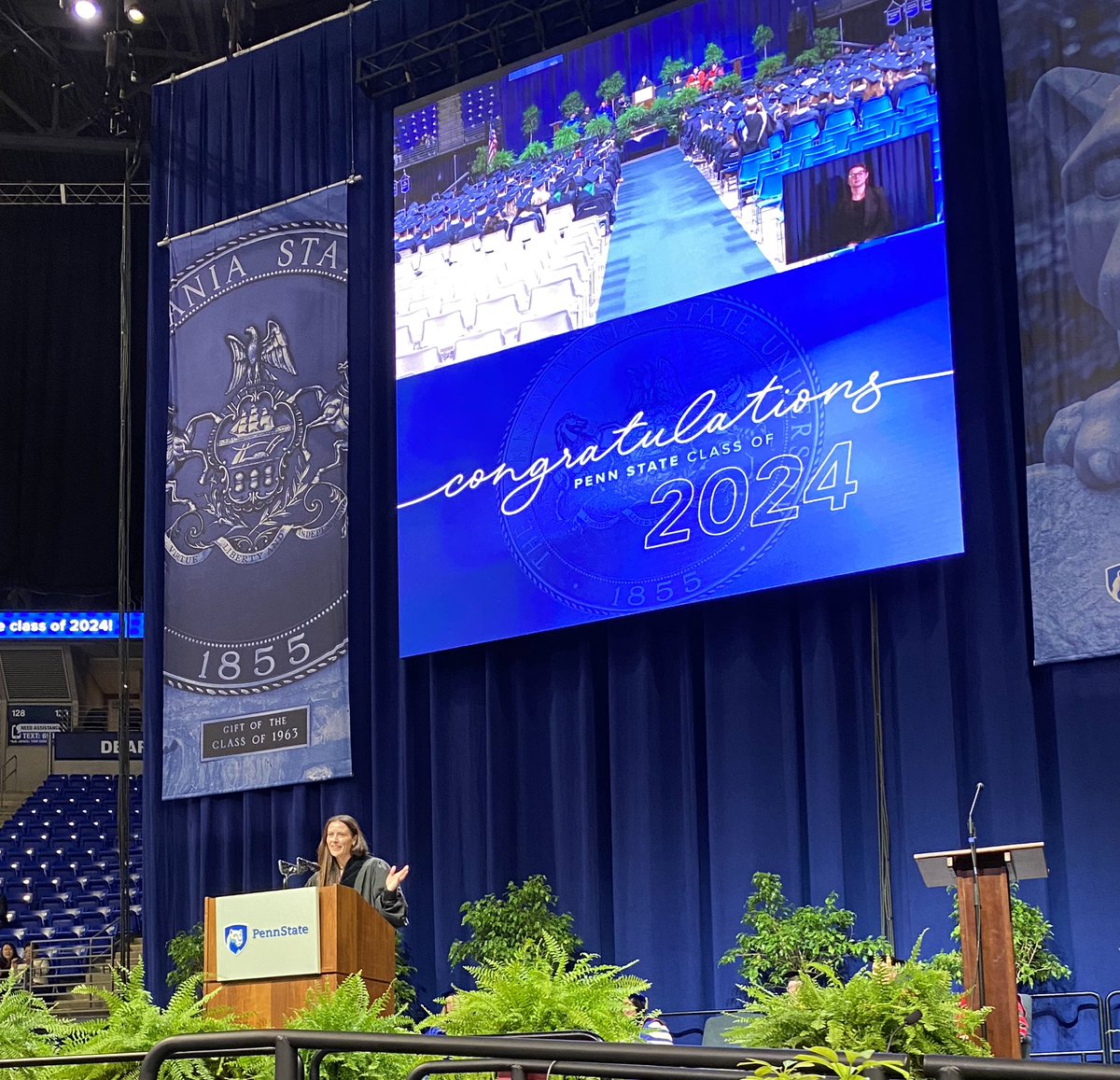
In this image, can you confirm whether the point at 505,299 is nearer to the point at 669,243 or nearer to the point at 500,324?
the point at 500,324

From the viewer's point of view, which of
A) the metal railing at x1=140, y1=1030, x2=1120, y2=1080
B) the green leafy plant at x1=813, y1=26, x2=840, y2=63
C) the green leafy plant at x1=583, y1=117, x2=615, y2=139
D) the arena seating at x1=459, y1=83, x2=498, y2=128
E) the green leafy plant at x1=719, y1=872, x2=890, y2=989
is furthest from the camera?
the arena seating at x1=459, y1=83, x2=498, y2=128

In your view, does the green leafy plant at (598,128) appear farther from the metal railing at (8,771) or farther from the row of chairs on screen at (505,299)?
the metal railing at (8,771)

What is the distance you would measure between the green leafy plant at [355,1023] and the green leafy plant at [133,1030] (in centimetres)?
22

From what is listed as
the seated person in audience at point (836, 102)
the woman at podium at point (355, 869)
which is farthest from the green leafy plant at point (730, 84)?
the woman at podium at point (355, 869)

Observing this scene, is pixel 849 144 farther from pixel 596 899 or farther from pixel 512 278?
pixel 596 899

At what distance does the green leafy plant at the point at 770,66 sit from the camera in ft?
29.5

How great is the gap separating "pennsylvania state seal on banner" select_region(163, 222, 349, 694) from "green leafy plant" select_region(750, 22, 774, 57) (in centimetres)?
317

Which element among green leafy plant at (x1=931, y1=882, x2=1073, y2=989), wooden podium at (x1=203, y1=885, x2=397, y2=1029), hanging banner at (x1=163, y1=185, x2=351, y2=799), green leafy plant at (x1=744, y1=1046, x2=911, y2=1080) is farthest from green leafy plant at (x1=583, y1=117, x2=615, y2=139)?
green leafy plant at (x1=744, y1=1046, x2=911, y2=1080)

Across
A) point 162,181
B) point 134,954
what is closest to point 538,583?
point 162,181

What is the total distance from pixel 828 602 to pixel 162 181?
6.17 metres

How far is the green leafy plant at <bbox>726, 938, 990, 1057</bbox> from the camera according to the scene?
3.57 meters

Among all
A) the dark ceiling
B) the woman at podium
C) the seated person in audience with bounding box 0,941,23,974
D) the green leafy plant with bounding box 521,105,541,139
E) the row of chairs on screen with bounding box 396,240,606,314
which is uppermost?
the dark ceiling

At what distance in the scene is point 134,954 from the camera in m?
15.8

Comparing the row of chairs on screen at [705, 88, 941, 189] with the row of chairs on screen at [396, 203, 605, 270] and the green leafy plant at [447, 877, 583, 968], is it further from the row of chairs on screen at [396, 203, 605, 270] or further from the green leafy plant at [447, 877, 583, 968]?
the green leafy plant at [447, 877, 583, 968]
